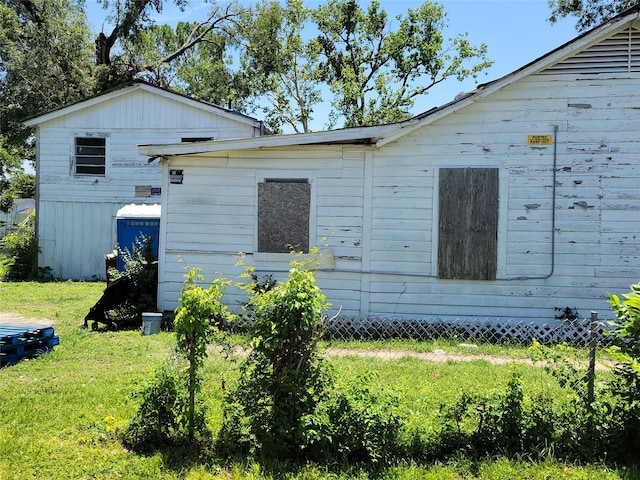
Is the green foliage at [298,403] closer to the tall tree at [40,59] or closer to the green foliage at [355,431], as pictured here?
the green foliage at [355,431]

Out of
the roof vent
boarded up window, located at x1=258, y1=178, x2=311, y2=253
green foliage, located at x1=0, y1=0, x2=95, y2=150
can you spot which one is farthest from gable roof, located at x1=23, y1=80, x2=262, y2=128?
the roof vent

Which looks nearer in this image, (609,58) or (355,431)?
(355,431)

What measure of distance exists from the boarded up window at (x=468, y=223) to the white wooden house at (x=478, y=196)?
18mm

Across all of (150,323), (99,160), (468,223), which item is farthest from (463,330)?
(99,160)

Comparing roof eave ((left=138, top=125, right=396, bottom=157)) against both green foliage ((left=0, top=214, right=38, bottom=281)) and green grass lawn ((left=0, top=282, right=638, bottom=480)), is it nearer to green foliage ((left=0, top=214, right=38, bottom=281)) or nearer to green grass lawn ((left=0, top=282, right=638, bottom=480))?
green grass lawn ((left=0, top=282, right=638, bottom=480))

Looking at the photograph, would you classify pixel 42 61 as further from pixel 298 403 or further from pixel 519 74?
pixel 298 403

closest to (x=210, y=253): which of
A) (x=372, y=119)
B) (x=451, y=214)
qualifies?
(x=451, y=214)

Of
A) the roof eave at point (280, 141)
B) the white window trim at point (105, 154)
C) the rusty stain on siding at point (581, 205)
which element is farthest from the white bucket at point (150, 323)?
the white window trim at point (105, 154)

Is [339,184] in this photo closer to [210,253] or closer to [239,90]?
[210,253]

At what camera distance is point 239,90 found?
3075 cm

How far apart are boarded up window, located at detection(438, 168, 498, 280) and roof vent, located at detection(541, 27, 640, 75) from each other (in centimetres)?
206

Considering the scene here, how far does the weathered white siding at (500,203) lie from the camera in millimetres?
8477

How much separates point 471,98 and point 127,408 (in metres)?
6.81

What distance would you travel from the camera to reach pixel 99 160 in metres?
15.6
